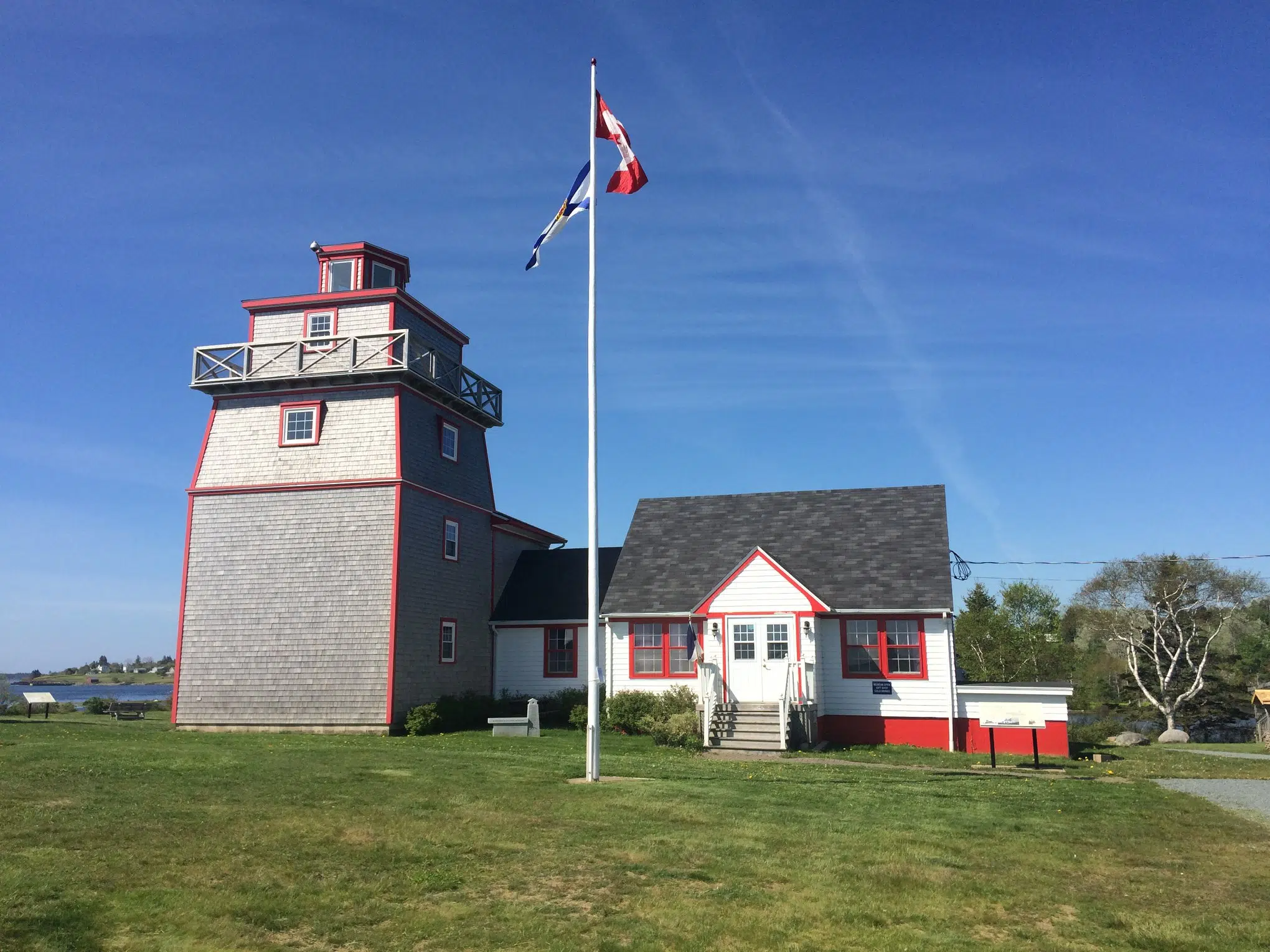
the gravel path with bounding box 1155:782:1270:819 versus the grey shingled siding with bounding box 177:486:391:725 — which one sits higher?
the grey shingled siding with bounding box 177:486:391:725

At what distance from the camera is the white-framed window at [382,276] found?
3078cm

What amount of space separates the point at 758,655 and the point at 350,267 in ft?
58.2

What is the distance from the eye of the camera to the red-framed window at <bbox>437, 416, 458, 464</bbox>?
30.0 m

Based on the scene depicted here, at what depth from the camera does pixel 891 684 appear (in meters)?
26.5

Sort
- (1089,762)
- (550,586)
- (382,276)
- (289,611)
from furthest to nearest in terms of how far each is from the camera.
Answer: (550,586) < (382,276) < (289,611) < (1089,762)

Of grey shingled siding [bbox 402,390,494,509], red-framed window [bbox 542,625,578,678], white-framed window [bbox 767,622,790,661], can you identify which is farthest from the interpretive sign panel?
grey shingled siding [bbox 402,390,494,509]

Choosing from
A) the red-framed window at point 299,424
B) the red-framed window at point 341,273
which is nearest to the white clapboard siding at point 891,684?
the red-framed window at point 299,424

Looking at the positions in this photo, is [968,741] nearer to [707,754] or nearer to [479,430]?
[707,754]

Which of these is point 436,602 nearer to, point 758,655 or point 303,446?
point 303,446

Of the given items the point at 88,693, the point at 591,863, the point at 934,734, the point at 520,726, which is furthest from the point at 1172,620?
the point at 88,693

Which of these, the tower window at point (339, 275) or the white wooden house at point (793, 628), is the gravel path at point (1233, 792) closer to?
the white wooden house at point (793, 628)

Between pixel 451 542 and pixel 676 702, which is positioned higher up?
pixel 451 542

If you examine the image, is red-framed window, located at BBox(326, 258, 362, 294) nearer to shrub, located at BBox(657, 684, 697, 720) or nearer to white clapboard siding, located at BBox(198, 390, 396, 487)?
white clapboard siding, located at BBox(198, 390, 396, 487)

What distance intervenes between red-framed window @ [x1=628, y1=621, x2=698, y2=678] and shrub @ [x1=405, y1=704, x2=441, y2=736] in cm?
597
